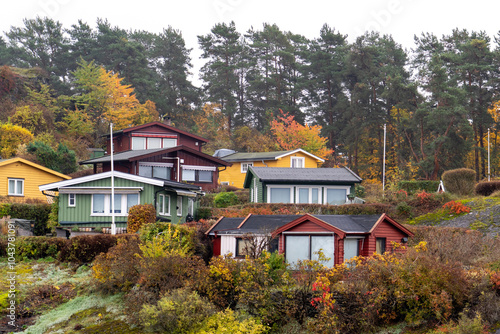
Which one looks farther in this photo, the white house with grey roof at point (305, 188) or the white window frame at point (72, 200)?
the white house with grey roof at point (305, 188)

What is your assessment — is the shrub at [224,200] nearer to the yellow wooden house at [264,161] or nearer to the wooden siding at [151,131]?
the yellow wooden house at [264,161]

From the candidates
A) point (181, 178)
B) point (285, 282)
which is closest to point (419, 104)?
point (181, 178)

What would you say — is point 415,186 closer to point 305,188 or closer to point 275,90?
point 305,188

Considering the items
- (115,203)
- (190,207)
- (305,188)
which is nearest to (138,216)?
(115,203)

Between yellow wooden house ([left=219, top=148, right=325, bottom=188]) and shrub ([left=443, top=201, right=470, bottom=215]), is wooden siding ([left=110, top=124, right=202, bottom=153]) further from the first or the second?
shrub ([left=443, top=201, right=470, bottom=215])

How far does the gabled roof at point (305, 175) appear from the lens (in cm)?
4175

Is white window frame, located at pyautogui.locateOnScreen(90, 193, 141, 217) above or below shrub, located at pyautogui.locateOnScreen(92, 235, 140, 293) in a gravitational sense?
above

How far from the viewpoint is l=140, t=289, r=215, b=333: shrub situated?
18922 millimetres

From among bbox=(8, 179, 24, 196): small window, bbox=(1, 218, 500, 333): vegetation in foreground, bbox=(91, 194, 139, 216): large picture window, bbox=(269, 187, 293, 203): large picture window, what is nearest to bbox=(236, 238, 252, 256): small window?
bbox=(1, 218, 500, 333): vegetation in foreground

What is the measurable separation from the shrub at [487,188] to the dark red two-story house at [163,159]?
66.7 ft

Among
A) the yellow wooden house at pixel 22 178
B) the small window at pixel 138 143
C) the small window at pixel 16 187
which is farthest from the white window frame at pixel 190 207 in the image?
the small window at pixel 138 143

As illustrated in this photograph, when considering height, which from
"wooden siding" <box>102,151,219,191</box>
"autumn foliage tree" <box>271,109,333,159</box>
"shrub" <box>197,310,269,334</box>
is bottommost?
"shrub" <box>197,310,269,334</box>

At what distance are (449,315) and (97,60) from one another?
71.1m

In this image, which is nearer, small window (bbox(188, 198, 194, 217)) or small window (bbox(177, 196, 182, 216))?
small window (bbox(177, 196, 182, 216))
